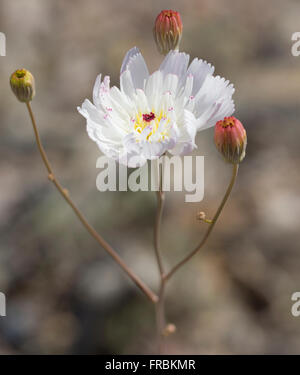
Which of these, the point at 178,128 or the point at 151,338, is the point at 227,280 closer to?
the point at 151,338

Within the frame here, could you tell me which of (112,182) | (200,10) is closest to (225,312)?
(112,182)

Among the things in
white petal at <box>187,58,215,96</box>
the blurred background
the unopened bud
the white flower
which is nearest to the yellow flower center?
the white flower

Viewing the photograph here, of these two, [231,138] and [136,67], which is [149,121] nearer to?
[136,67]

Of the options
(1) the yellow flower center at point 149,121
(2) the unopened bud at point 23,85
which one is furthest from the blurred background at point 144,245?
(2) the unopened bud at point 23,85

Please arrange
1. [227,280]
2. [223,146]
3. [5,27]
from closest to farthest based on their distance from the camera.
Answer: [223,146]
[227,280]
[5,27]

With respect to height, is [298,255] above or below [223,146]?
below

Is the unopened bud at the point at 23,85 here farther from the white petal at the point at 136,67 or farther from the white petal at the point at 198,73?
the white petal at the point at 198,73

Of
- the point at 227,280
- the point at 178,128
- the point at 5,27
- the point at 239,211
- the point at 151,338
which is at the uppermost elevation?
the point at 5,27

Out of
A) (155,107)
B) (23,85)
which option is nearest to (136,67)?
(155,107)
